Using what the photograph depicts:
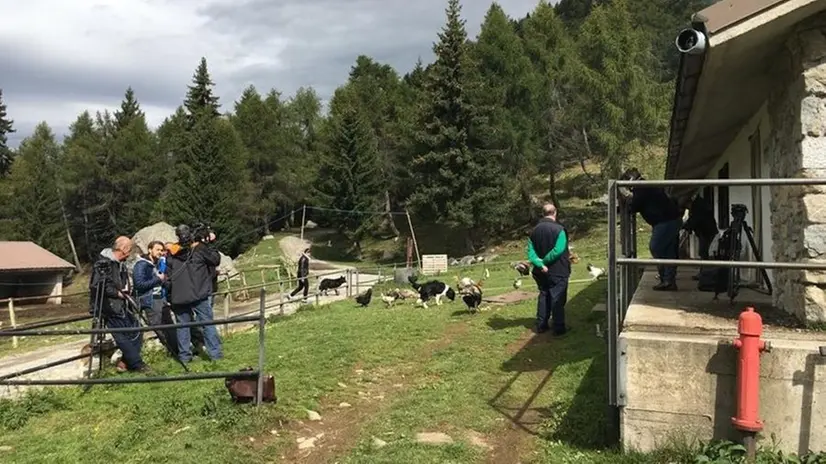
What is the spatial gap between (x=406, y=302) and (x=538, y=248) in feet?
22.3

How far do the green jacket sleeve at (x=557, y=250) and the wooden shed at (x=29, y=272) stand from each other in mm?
37596

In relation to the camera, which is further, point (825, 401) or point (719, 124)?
point (719, 124)

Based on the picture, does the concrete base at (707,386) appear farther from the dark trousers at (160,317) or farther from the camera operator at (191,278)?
the dark trousers at (160,317)

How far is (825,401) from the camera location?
153 inches

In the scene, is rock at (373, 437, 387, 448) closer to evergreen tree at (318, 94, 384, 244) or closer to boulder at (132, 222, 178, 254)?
boulder at (132, 222, 178, 254)

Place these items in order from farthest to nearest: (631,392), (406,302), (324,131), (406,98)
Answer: (406,98)
(324,131)
(406,302)
(631,392)

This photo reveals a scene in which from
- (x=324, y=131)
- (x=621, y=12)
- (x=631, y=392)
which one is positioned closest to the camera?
(x=631, y=392)

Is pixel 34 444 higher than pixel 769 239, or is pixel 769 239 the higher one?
pixel 769 239

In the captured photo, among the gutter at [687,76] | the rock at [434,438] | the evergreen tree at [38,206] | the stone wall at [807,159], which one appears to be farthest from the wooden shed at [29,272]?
the stone wall at [807,159]

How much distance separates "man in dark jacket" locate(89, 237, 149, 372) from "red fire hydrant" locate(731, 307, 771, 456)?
6.69m

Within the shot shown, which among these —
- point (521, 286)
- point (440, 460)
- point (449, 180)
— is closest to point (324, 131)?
point (449, 180)

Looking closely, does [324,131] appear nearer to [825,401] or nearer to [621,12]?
[621,12]

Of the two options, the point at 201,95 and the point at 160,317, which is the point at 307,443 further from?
the point at 201,95

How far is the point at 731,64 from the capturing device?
523 cm
